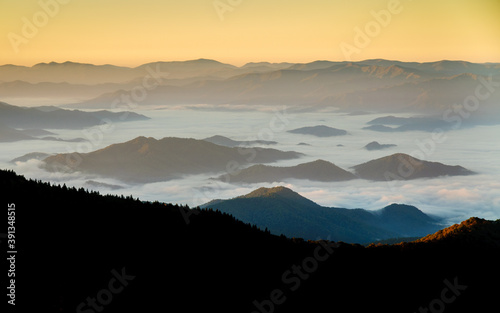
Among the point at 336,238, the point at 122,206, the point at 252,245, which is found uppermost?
the point at 122,206

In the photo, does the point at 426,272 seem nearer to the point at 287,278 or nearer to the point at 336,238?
the point at 287,278

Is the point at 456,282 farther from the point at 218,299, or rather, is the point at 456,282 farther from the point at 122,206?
the point at 122,206

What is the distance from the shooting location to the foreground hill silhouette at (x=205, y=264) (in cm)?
3153

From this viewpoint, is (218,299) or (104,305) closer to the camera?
(104,305)

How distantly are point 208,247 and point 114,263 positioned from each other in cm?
705

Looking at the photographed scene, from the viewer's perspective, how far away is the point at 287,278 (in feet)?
123

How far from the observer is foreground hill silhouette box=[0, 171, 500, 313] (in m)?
31.5

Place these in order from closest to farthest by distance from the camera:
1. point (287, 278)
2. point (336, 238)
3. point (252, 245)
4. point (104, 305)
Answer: point (104, 305), point (287, 278), point (252, 245), point (336, 238)

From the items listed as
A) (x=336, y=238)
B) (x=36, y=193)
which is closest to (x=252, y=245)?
(x=36, y=193)

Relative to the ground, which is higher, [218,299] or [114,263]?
[114,263]

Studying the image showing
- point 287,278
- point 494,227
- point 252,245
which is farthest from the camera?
point 494,227

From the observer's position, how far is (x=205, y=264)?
36.5 meters

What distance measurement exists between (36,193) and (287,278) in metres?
17.7

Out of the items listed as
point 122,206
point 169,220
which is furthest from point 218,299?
point 122,206
